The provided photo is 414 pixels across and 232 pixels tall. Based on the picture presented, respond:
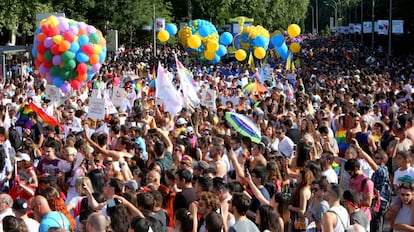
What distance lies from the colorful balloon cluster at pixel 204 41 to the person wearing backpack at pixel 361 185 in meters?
25.0

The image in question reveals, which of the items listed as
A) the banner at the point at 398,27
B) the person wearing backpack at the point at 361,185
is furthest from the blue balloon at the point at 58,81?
the banner at the point at 398,27

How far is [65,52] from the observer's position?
18.2 meters

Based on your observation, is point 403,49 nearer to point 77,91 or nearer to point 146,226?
point 77,91

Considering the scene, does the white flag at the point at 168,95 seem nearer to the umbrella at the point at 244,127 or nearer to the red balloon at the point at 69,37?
the umbrella at the point at 244,127

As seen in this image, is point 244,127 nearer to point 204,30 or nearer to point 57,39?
point 57,39

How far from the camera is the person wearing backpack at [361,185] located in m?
8.46

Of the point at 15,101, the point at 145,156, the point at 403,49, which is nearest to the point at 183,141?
A: the point at 145,156

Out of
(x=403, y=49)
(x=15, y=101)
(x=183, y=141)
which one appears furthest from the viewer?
(x=403, y=49)

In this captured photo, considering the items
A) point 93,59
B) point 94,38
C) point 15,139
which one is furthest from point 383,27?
point 15,139

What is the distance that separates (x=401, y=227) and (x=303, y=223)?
928 millimetres

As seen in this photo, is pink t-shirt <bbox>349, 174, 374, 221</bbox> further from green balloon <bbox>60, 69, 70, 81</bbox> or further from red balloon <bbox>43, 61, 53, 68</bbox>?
red balloon <bbox>43, 61, 53, 68</bbox>

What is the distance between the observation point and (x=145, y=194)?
7430 millimetres

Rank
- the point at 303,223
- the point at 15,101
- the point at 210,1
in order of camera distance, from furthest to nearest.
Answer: the point at 210,1 < the point at 15,101 < the point at 303,223

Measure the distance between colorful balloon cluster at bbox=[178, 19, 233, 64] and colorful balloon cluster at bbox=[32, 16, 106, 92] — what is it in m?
15.1
